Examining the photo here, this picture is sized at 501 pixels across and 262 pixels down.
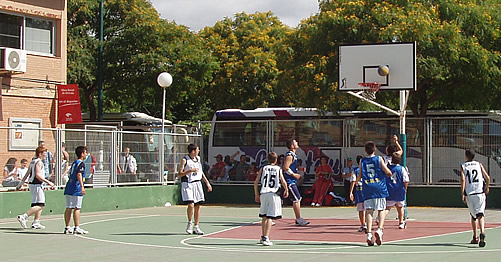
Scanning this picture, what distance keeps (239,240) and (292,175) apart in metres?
2.21

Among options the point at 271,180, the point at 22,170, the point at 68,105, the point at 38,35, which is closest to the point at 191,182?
the point at 271,180

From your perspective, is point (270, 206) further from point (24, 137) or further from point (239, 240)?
point (24, 137)

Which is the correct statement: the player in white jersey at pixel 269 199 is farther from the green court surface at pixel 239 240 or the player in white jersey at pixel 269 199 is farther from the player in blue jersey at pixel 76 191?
the player in blue jersey at pixel 76 191

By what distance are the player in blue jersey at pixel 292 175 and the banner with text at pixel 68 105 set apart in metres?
10.9

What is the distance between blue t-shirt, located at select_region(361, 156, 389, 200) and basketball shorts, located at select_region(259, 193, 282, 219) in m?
1.66

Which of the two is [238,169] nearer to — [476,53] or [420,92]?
[420,92]

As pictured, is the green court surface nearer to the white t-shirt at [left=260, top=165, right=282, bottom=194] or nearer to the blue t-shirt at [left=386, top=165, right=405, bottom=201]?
the blue t-shirt at [left=386, top=165, right=405, bottom=201]

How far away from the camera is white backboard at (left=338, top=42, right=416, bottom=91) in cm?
1966

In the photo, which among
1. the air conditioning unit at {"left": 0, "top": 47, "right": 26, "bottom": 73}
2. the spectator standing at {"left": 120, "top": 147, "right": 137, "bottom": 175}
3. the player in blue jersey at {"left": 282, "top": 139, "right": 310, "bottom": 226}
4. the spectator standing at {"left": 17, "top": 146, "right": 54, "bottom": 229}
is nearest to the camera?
the player in blue jersey at {"left": 282, "top": 139, "right": 310, "bottom": 226}

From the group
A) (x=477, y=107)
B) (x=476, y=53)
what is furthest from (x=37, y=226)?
(x=477, y=107)

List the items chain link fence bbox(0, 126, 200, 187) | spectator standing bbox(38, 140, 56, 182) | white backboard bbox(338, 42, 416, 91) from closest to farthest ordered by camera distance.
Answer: white backboard bbox(338, 42, 416, 91) < chain link fence bbox(0, 126, 200, 187) < spectator standing bbox(38, 140, 56, 182)

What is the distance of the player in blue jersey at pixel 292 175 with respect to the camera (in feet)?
53.7

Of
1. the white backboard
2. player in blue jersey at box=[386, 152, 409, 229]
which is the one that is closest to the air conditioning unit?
the white backboard

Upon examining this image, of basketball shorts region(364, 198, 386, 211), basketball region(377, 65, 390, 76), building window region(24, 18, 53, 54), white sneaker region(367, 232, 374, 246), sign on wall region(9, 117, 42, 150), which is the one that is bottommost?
white sneaker region(367, 232, 374, 246)
